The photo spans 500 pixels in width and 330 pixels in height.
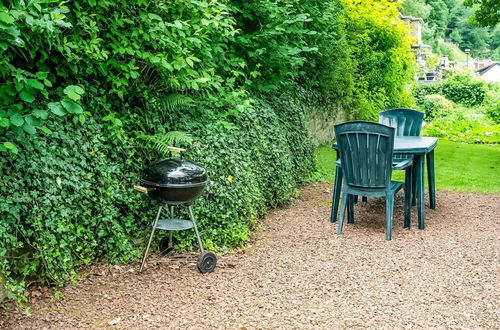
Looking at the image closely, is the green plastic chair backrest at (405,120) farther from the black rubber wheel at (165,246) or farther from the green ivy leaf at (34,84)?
the green ivy leaf at (34,84)

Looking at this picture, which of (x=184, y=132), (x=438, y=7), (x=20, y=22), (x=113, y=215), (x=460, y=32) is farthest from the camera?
(x=460, y=32)

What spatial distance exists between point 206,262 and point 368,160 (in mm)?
1973

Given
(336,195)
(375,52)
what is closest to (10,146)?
(336,195)

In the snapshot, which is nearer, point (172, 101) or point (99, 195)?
point (99, 195)

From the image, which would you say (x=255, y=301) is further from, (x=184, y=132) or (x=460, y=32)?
(x=460, y=32)

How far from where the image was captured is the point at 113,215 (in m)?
3.90

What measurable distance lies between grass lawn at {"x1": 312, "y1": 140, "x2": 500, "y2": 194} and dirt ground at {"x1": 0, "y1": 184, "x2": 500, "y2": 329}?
2.52m

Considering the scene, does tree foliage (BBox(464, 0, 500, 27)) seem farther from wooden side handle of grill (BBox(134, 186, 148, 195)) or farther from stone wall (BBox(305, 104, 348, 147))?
wooden side handle of grill (BBox(134, 186, 148, 195))

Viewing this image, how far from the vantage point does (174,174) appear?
3711 mm

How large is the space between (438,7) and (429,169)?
5384 centimetres

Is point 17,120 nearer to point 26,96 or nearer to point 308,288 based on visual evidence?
point 26,96

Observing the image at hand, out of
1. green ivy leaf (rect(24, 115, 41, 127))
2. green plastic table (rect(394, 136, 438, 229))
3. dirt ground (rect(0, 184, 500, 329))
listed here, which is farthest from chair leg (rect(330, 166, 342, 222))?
green ivy leaf (rect(24, 115, 41, 127))

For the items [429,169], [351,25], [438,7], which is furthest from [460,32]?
[429,169]

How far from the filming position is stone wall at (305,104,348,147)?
380 inches
